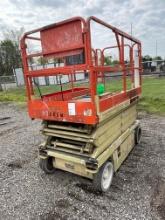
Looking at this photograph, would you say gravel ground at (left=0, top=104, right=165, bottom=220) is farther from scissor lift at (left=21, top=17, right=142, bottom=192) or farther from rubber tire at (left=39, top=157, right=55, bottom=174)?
scissor lift at (left=21, top=17, right=142, bottom=192)

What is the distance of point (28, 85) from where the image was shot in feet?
10.1

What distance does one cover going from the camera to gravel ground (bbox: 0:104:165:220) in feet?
8.61

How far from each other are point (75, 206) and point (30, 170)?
Result: 1.41m

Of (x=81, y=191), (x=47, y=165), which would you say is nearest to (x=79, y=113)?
(x=81, y=191)

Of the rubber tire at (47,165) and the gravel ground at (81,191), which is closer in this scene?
the gravel ground at (81,191)

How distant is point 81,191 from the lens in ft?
10.1

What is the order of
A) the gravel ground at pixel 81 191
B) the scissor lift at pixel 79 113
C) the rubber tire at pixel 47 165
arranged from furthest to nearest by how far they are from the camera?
the rubber tire at pixel 47 165, the gravel ground at pixel 81 191, the scissor lift at pixel 79 113

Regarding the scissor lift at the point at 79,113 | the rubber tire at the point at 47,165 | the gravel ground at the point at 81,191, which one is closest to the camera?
the scissor lift at the point at 79,113

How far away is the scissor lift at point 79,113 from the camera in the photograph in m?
2.48

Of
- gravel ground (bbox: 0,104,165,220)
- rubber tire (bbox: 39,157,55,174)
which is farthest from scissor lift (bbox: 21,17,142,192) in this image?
gravel ground (bbox: 0,104,165,220)

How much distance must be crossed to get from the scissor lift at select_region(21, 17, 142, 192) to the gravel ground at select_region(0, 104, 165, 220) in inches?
9.1

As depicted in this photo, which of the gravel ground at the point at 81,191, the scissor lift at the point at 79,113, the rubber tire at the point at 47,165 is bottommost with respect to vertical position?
the gravel ground at the point at 81,191

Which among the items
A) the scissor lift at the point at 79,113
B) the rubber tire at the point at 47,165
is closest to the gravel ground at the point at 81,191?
the rubber tire at the point at 47,165

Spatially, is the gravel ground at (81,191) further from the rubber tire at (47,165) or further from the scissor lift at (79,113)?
the scissor lift at (79,113)
